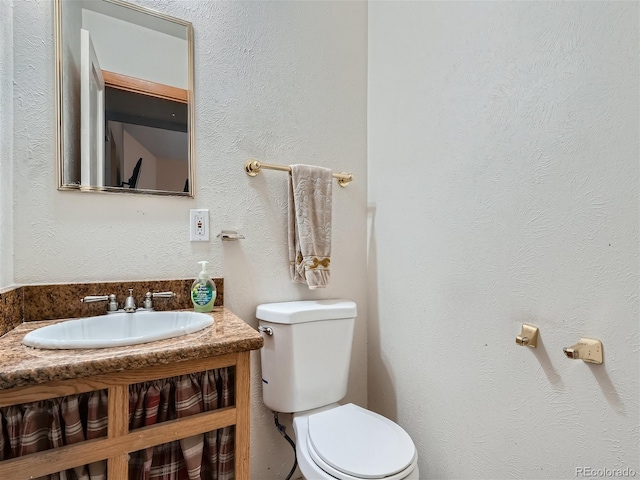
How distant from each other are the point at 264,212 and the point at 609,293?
1142mm

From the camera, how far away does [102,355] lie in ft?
2.24

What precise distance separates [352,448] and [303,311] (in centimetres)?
47

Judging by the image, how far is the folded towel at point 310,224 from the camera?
4.42ft

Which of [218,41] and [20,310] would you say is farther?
[218,41]

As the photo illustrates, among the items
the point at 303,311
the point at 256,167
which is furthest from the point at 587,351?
the point at 256,167

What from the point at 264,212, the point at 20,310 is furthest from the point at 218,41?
the point at 20,310

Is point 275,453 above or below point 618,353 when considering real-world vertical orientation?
below

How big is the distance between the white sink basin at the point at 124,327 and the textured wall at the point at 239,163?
6.7 inches

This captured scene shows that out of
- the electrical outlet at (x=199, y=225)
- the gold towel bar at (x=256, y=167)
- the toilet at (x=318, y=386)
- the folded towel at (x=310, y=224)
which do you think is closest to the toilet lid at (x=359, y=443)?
the toilet at (x=318, y=386)

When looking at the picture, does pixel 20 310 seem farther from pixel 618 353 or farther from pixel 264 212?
pixel 618 353

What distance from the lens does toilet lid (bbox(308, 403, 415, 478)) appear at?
90 centimetres

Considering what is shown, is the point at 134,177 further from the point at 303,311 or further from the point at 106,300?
the point at 303,311

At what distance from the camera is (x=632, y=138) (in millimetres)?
740

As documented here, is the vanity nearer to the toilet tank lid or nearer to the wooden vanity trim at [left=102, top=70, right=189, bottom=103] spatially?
the toilet tank lid
